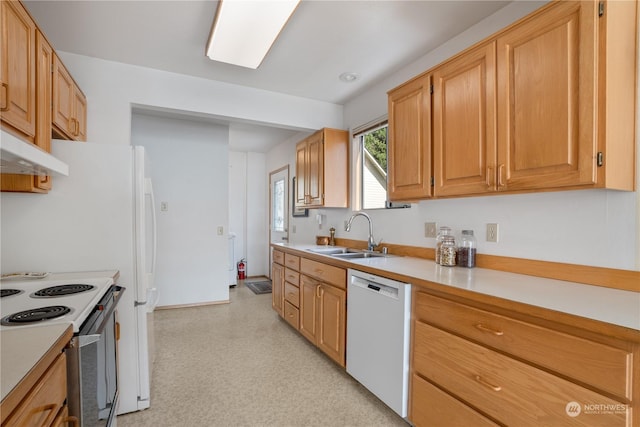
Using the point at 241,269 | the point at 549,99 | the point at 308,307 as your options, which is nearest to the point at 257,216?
the point at 241,269

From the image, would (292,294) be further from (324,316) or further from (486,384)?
(486,384)

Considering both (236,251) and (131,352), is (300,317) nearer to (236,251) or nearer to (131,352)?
(131,352)

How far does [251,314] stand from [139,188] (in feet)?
7.74

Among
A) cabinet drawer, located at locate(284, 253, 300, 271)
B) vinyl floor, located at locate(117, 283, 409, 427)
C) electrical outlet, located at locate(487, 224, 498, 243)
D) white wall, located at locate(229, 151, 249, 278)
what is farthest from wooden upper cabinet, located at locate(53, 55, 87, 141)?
white wall, located at locate(229, 151, 249, 278)

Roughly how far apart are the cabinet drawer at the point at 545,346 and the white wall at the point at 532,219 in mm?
624

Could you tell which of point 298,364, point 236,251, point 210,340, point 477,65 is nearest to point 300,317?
point 298,364

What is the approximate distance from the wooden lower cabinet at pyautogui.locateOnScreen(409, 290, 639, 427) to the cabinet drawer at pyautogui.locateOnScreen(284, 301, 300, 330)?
1.53 meters

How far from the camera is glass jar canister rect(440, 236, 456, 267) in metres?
2.02

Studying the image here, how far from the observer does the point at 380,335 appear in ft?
6.18

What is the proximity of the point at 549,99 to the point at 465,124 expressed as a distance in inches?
16.7

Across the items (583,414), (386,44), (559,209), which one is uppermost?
(386,44)

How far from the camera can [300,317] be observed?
2.96m

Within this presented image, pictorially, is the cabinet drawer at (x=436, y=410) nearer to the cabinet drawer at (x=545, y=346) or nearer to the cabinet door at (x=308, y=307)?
the cabinet drawer at (x=545, y=346)

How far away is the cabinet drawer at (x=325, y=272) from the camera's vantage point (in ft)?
7.55
